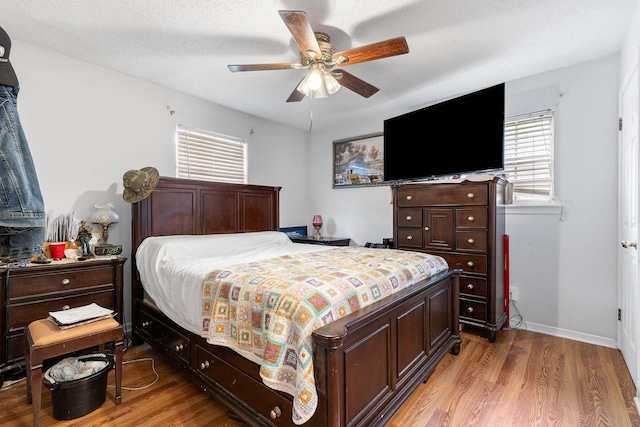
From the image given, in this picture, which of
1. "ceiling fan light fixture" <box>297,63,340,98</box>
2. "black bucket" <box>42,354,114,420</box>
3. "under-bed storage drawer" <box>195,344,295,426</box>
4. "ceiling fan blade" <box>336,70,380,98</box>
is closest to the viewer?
"under-bed storage drawer" <box>195,344,295,426</box>

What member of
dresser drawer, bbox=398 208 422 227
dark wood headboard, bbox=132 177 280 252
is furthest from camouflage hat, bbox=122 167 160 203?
dresser drawer, bbox=398 208 422 227

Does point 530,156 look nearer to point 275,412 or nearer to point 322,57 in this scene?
point 322,57

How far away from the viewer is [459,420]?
1.75m

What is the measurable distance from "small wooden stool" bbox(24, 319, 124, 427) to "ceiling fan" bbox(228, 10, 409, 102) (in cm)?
199

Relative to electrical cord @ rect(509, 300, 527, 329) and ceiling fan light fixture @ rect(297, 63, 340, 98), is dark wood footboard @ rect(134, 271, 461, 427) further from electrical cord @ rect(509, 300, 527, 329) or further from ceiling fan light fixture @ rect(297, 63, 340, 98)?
ceiling fan light fixture @ rect(297, 63, 340, 98)

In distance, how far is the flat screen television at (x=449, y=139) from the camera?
2.81m

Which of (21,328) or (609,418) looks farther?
(21,328)

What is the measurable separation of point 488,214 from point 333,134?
8.85ft

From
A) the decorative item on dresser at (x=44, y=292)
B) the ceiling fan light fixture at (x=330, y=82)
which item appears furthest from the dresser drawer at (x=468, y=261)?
the decorative item on dresser at (x=44, y=292)

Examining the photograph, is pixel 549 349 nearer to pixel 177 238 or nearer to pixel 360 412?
pixel 360 412

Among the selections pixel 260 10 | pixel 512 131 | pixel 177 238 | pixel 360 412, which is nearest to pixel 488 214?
pixel 512 131

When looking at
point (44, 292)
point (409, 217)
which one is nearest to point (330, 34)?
point (409, 217)

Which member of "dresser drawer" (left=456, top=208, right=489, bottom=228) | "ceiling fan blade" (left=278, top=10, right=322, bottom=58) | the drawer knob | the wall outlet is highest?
"ceiling fan blade" (left=278, top=10, right=322, bottom=58)

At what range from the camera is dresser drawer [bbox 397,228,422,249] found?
316 centimetres
